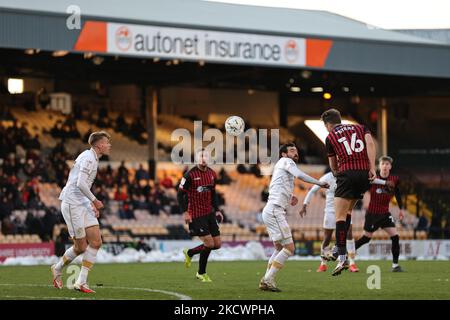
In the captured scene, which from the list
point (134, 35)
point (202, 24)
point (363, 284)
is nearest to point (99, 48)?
point (134, 35)

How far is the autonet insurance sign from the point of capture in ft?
99.6

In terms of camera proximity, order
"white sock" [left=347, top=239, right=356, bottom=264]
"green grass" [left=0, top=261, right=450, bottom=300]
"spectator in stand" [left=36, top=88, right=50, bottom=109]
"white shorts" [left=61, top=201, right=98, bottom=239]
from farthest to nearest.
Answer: "spectator in stand" [left=36, top=88, right=50, bottom=109] < "white sock" [left=347, top=239, right=356, bottom=264] < "white shorts" [left=61, top=201, right=98, bottom=239] < "green grass" [left=0, top=261, right=450, bottom=300]

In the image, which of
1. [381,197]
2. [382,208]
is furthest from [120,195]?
[382,208]

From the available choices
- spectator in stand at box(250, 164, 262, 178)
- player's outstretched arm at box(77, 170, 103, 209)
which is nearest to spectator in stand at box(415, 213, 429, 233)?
spectator in stand at box(250, 164, 262, 178)

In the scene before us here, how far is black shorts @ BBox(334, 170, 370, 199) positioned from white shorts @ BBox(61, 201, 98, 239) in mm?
3585

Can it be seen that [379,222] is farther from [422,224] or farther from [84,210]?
[422,224]

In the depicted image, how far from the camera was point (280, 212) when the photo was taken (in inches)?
600

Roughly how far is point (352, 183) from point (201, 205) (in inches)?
187

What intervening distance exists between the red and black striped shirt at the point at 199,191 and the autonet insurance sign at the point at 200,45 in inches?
456

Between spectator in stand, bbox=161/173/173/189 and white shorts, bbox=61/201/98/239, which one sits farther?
spectator in stand, bbox=161/173/173/189

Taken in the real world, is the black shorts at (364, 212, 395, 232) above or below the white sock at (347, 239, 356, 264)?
above

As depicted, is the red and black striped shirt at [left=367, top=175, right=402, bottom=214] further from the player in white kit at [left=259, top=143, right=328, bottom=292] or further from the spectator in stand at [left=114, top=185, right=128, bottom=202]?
the spectator in stand at [left=114, top=185, right=128, bottom=202]

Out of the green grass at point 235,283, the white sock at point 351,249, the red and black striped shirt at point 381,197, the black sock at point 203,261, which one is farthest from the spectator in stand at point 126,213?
the black sock at point 203,261

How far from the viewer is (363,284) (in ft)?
54.9
